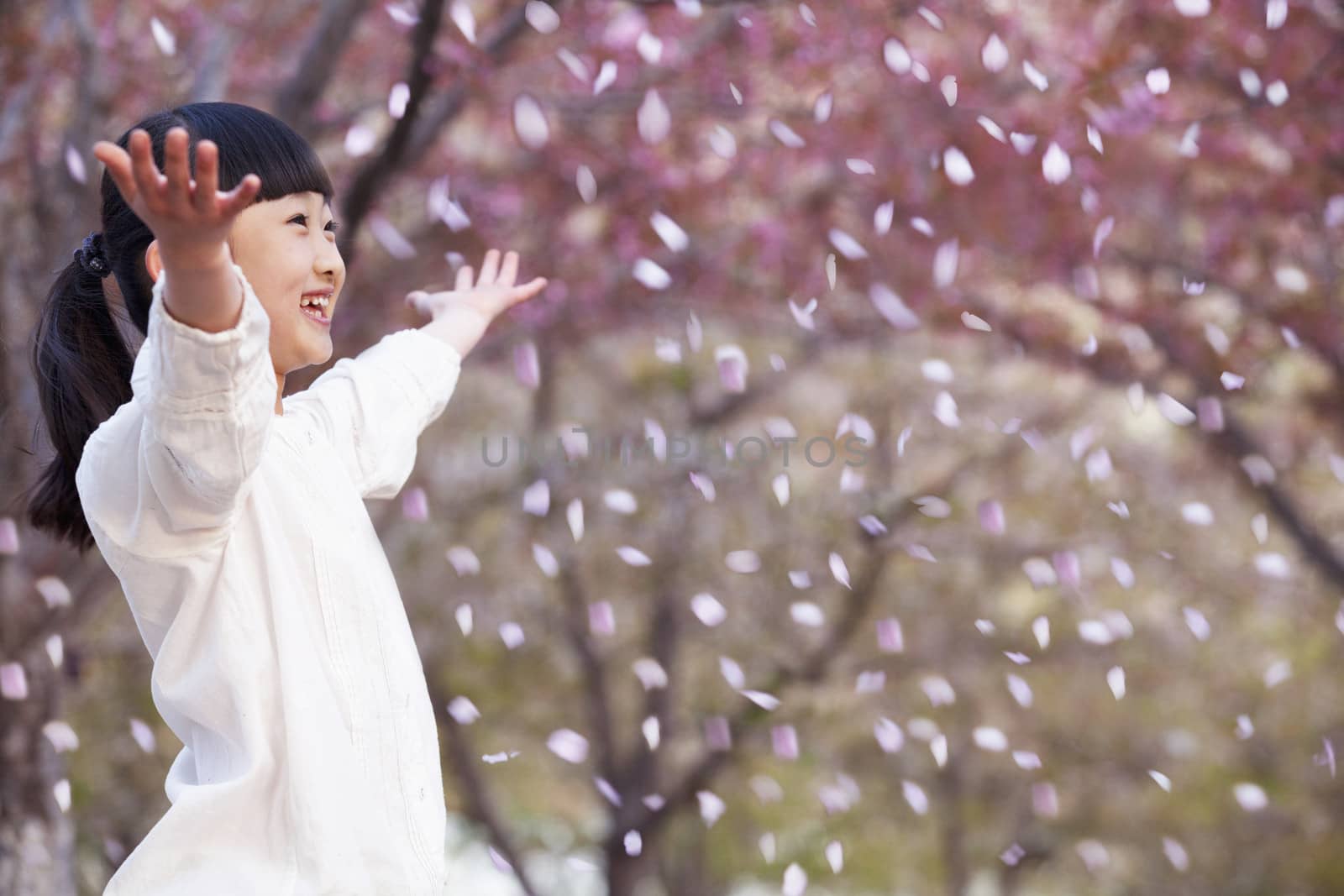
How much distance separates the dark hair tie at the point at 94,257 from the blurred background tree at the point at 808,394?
1.12 m

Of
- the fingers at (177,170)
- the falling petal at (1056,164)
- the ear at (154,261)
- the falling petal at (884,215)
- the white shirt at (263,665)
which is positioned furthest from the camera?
the falling petal at (884,215)

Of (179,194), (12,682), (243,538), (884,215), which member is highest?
(179,194)

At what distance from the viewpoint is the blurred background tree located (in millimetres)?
3947

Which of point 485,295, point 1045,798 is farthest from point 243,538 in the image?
point 1045,798

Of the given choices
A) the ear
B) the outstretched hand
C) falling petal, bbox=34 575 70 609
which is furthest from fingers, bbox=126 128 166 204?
falling petal, bbox=34 575 70 609

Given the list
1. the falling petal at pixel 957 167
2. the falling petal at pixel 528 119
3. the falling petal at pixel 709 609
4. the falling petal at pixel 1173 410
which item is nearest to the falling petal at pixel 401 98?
the falling petal at pixel 528 119

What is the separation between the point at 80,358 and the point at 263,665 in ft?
1.39

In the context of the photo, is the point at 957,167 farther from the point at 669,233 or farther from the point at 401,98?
the point at 401,98

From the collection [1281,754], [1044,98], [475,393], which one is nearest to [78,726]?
[475,393]

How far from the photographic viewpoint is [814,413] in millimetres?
6848

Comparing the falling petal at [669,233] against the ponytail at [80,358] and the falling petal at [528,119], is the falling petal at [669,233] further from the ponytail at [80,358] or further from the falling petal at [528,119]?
the ponytail at [80,358]

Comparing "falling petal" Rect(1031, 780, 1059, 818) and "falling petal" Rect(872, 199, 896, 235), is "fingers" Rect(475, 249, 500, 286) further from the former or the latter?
"falling petal" Rect(1031, 780, 1059, 818)

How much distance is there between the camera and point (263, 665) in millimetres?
1457

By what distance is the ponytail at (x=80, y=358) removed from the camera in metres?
1.61
